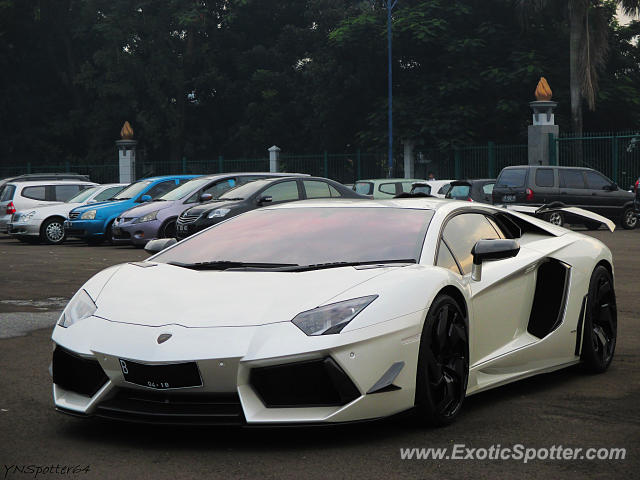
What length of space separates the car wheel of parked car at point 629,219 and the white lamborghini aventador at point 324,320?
21397 mm

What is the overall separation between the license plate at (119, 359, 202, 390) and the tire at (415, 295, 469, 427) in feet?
3.60

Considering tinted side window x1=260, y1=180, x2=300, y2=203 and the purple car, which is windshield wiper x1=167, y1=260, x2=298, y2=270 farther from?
the purple car

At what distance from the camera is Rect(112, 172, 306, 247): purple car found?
20.9 m

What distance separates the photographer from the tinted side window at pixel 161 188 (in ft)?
77.5

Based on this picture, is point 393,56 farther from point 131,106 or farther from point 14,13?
point 14,13

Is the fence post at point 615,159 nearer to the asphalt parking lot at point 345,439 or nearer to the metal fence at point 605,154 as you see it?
the metal fence at point 605,154

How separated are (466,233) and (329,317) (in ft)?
5.40

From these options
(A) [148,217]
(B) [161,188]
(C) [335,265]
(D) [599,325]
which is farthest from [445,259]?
(B) [161,188]

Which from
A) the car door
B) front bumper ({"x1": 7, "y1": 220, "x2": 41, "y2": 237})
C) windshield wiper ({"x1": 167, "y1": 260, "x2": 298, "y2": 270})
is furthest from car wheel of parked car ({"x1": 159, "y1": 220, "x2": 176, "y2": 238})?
windshield wiper ({"x1": 167, "y1": 260, "x2": 298, "y2": 270})

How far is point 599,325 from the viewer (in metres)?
7.00

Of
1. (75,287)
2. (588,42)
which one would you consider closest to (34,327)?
(75,287)

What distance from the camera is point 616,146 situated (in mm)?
32969

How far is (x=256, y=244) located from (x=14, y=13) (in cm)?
5467

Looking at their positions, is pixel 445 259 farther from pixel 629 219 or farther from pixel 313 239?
pixel 629 219
